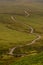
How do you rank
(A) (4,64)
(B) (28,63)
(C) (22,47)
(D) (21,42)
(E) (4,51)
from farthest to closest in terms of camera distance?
(D) (21,42) → (C) (22,47) → (E) (4,51) → (A) (4,64) → (B) (28,63)

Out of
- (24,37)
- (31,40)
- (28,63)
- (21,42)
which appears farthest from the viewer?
(24,37)

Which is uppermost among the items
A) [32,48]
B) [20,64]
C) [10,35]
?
[20,64]

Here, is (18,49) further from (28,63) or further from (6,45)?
(28,63)

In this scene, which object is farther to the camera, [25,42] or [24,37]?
[24,37]

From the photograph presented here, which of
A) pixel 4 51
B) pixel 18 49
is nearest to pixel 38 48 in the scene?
pixel 18 49

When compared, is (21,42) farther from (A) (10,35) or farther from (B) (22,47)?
(A) (10,35)

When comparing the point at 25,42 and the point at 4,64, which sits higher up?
the point at 4,64

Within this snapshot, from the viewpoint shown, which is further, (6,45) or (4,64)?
(6,45)

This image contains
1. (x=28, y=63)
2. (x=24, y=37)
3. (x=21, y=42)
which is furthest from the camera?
(x=24, y=37)

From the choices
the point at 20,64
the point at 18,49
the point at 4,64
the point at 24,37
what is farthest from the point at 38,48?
the point at 20,64
